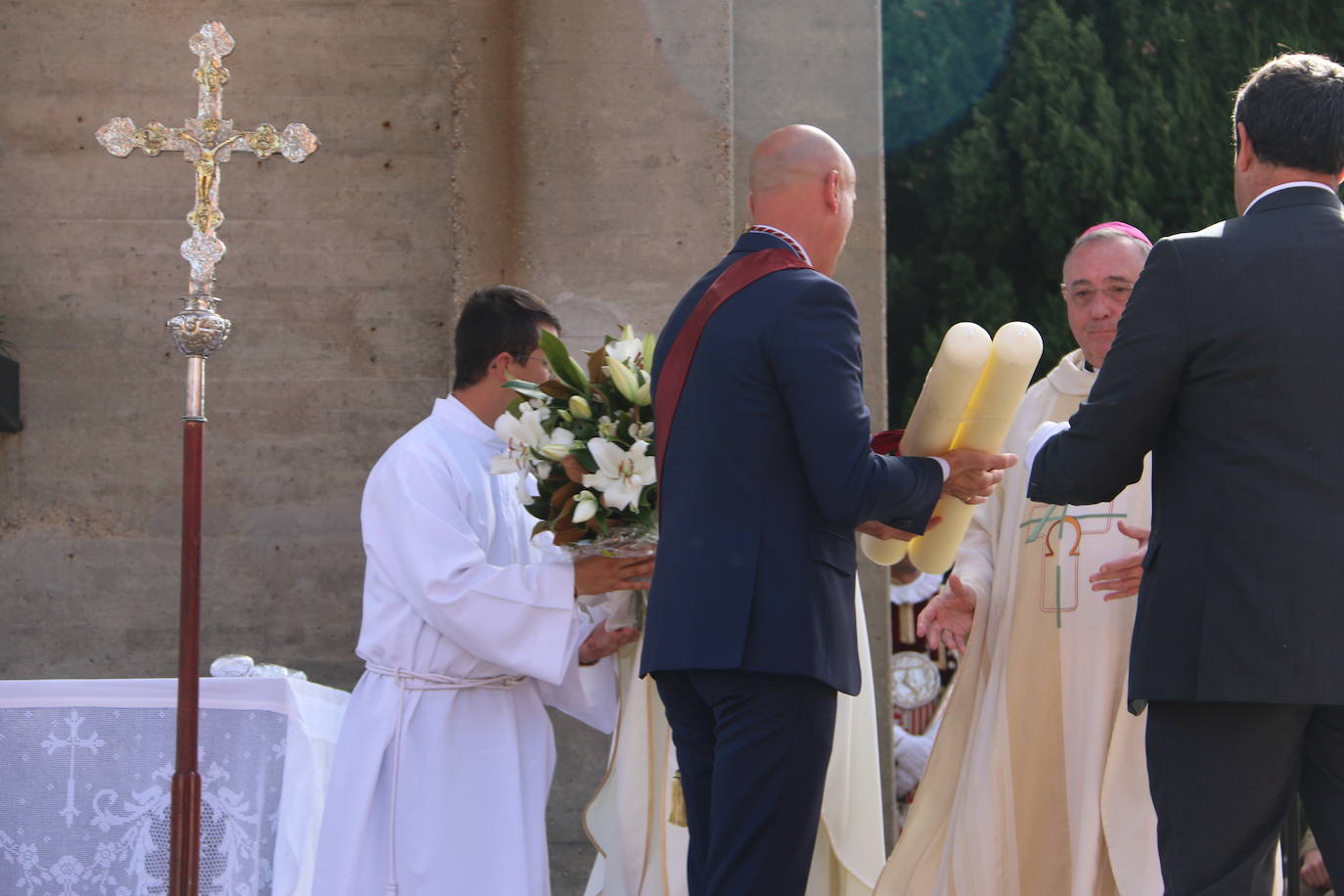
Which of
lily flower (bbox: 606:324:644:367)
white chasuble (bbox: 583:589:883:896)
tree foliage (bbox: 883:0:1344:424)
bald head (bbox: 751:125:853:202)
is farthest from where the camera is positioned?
tree foliage (bbox: 883:0:1344:424)

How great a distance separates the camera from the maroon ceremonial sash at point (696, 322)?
340 cm

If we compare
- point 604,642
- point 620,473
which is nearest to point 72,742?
point 604,642

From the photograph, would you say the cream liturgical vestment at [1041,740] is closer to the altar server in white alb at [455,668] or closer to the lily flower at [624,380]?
the altar server in white alb at [455,668]

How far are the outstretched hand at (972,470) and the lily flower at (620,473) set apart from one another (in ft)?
2.43

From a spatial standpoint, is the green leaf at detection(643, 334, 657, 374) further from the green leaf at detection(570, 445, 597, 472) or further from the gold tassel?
the gold tassel

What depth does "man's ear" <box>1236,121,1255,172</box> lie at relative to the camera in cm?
300

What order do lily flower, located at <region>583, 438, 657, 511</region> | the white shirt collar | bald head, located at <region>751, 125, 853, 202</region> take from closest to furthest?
the white shirt collar → bald head, located at <region>751, 125, 853, 202</region> → lily flower, located at <region>583, 438, 657, 511</region>

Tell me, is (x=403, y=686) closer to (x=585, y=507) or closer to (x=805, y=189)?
(x=585, y=507)

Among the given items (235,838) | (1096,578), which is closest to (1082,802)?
(1096,578)

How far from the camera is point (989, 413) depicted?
11.7 ft

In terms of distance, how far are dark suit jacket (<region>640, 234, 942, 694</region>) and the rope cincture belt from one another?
104cm

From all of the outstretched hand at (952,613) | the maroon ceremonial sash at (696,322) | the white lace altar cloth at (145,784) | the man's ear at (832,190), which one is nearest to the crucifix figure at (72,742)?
the white lace altar cloth at (145,784)

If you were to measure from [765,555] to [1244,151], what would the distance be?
48.4 inches

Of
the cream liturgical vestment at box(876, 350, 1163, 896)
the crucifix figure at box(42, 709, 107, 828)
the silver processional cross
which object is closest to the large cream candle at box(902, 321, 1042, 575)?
the cream liturgical vestment at box(876, 350, 1163, 896)
